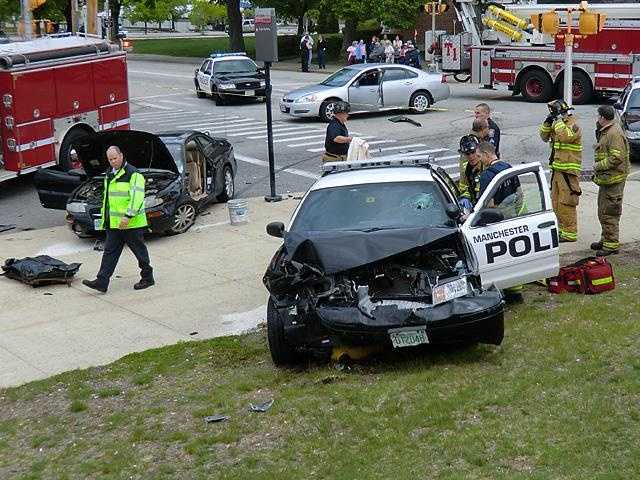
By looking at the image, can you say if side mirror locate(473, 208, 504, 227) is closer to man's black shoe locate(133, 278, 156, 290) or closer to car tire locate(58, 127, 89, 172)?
man's black shoe locate(133, 278, 156, 290)

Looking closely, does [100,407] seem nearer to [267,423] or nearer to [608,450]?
[267,423]

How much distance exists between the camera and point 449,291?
28.0 ft

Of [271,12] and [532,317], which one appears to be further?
[271,12]

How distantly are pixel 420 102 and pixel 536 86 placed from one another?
162 inches

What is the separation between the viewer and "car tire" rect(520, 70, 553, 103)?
99.7 ft

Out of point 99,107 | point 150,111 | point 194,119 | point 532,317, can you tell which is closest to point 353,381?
point 532,317

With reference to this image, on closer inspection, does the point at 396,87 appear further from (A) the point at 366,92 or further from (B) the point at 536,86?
(B) the point at 536,86

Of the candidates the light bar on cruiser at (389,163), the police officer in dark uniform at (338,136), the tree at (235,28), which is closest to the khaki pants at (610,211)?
the light bar on cruiser at (389,163)

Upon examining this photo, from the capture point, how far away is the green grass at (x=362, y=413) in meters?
6.55

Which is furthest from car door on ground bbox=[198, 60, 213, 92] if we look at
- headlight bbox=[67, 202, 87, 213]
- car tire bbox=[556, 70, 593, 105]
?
headlight bbox=[67, 202, 87, 213]

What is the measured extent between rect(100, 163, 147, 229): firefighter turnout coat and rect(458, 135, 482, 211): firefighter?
11.8 feet

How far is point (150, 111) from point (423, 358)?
25723 millimetres

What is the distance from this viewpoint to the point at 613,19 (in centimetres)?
2897

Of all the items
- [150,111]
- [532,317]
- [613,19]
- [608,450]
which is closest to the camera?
[608,450]
